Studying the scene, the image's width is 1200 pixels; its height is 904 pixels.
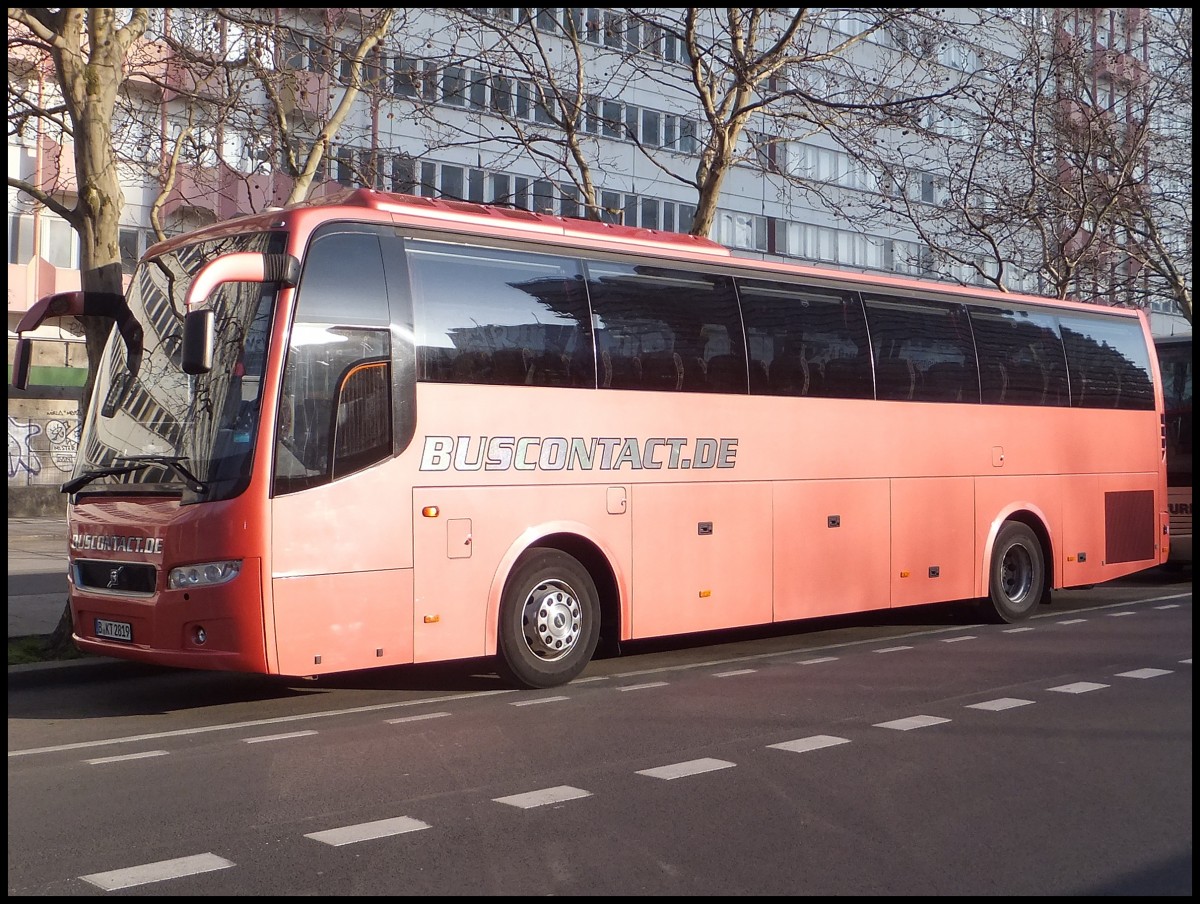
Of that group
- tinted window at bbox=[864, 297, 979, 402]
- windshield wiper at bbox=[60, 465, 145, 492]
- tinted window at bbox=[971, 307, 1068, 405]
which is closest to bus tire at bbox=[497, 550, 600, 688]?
windshield wiper at bbox=[60, 465, 145, 492]

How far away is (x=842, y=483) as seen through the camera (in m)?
13.0

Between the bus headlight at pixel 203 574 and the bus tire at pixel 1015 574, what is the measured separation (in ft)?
28.0

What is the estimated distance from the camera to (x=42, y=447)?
3481 cm

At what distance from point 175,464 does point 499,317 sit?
2506 millimetres

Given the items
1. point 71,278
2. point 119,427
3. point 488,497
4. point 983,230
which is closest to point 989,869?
point 488,497

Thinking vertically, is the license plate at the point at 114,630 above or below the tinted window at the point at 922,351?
below

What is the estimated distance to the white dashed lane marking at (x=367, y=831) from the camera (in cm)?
595

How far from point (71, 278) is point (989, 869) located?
3516 centimetres

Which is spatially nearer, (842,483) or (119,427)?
(119,427)

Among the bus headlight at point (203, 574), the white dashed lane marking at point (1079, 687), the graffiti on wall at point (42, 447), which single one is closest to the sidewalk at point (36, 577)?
the graffiti on wall at point (42, 447)

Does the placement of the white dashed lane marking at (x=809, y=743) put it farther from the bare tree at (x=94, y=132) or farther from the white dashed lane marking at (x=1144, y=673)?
the bare tree at (x=94, y=132)

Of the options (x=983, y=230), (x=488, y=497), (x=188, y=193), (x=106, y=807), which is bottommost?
(x=106, y=807)

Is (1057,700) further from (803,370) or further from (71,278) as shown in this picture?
(71,278)

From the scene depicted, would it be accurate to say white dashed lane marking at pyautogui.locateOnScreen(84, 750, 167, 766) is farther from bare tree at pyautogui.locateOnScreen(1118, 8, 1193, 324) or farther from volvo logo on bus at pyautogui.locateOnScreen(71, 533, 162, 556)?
bare tree at pyautogui.locateOnScreen(1118, 8, 1193, 324)
